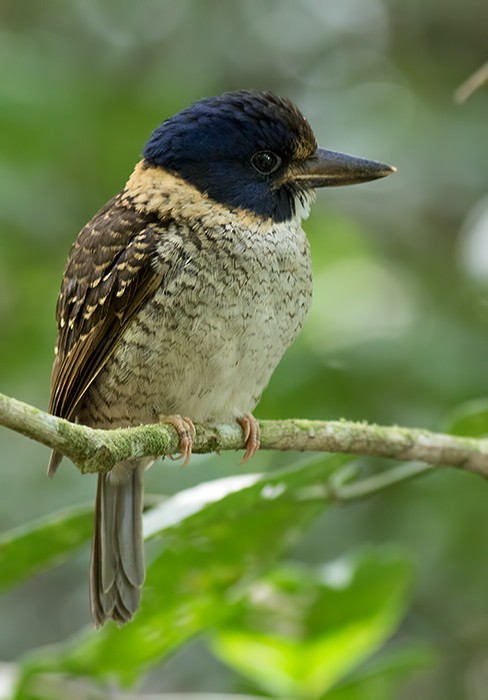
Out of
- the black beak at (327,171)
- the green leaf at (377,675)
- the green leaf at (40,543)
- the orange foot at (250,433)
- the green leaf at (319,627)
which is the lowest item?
the green leaf at (377,675)

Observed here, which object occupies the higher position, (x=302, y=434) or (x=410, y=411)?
(x=410, y=411)

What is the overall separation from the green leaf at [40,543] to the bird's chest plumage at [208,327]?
496mm

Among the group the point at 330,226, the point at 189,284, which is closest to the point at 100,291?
the point at 189,284

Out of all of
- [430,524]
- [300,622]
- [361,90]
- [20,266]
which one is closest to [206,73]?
[361,90]

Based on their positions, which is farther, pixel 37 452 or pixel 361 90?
pixel 361 90

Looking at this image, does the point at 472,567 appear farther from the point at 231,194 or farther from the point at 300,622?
the point at 231,194

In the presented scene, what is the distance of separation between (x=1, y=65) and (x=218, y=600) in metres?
2.43

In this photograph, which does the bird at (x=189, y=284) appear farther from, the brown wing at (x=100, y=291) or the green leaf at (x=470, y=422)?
the green leaf at (x=470, y=422)

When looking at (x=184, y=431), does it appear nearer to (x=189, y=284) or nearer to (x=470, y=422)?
(x=189, y=284)

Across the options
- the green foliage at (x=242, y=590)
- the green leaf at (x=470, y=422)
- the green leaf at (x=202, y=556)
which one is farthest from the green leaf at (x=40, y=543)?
the green leaf at (x=470, y=422)

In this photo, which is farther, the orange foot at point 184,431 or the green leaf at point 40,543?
the orange foot at point 184,431

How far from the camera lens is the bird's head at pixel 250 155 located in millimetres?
2766

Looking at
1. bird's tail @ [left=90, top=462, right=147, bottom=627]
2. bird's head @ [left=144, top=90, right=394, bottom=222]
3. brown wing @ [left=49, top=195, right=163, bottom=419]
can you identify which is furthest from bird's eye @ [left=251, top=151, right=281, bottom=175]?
bird's tail @ [left=90, top=462, right=147, bottom=627]

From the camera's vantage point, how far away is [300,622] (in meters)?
2.55
